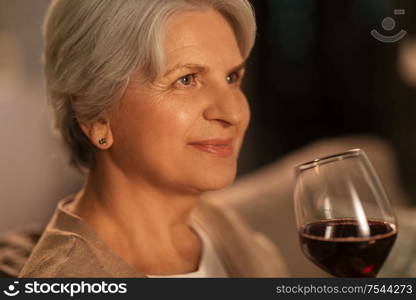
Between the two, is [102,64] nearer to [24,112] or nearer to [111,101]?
[111,101]

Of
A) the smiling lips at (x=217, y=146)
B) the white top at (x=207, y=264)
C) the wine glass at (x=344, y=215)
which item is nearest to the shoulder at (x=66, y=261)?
the white top at (x=207, y=264)

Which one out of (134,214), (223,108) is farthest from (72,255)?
(223,108)

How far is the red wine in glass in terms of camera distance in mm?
729

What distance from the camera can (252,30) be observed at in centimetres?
101

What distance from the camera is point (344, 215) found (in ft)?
2.49

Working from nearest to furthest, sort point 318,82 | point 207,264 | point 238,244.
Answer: point 207,264
point 238,244
point 318,82

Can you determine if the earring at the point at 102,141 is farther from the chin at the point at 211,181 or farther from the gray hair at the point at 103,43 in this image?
the chin at the point at 211,181

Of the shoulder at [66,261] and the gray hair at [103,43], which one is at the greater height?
the gray hair at [103,43]

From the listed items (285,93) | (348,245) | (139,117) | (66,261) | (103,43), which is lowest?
(285,93)

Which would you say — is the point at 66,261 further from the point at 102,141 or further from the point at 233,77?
the point at 233,77

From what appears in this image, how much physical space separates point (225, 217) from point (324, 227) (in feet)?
1.80

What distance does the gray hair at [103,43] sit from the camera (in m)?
0.85

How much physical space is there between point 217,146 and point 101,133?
21cm

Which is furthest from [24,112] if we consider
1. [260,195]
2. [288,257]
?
[288,257]
